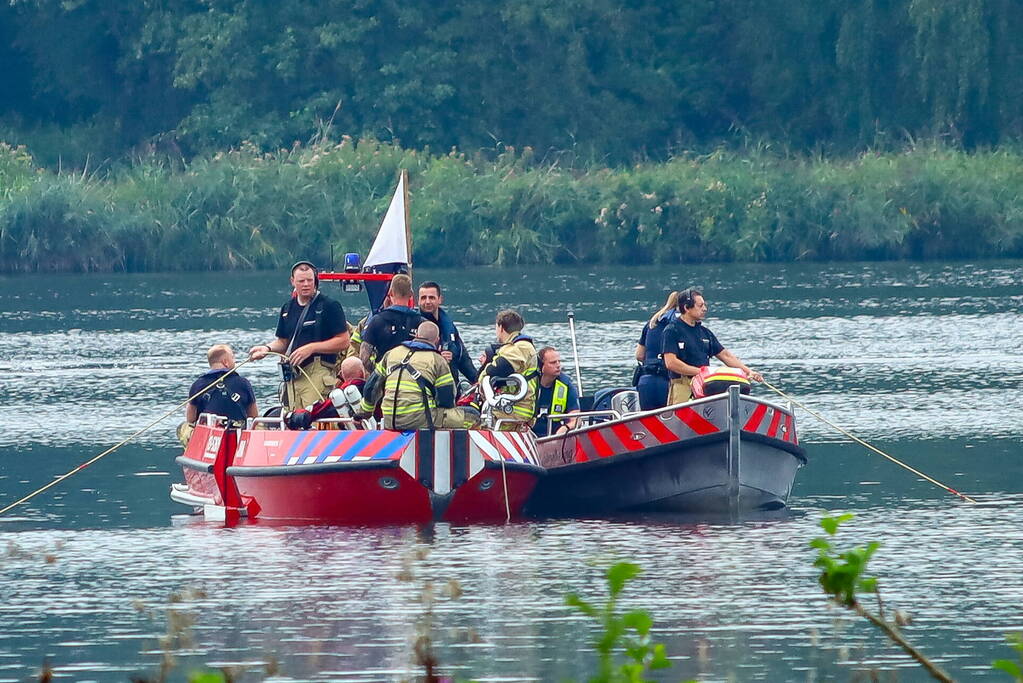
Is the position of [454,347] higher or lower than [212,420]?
higher

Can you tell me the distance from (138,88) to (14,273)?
14675 millimetres

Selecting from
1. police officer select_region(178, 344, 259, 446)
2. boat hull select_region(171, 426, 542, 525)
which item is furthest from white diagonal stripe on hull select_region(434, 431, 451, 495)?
police officer select_region(178, 344, 259, 446)

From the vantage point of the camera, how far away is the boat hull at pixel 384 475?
15062 mm

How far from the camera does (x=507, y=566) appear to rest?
44.8ft

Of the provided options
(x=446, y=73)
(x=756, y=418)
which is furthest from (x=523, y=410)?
(x=446, y=73)

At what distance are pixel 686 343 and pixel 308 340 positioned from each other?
9.09 feet

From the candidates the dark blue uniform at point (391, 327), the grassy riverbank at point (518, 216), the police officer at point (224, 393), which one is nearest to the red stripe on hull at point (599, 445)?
the dark blue uniform at point (391, 327)

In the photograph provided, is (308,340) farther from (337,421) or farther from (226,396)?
(337,421)

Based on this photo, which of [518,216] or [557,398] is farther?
[518,216]

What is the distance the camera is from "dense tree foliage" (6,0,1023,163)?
58.1m

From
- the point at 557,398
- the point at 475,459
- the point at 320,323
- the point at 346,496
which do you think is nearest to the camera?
the point at 475,459

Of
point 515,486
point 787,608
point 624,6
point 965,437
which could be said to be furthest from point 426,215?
point 787,608

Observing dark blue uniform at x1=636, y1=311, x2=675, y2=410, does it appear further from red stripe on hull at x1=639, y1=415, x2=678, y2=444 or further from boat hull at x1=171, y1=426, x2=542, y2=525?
boat hull at x1=171, y1=426, x2=542, y2=525

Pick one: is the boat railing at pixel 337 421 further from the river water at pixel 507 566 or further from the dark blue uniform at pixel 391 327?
the river water at pixel 507 566
